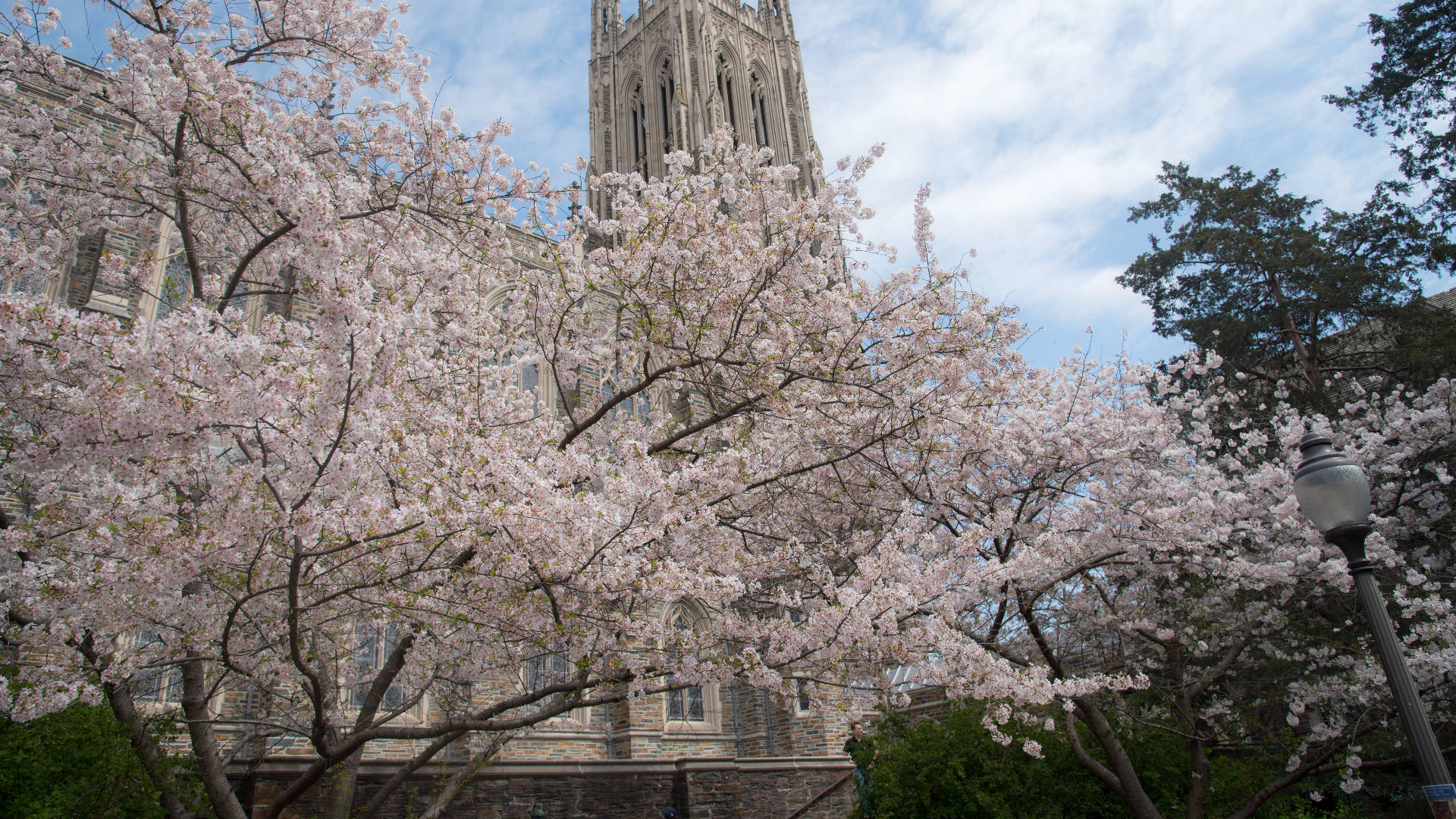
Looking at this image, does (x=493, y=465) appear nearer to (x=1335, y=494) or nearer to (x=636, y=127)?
(x=1335, y=494)

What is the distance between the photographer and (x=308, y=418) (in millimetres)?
5141

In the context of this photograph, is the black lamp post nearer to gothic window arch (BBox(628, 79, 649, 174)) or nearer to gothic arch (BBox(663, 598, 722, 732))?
gothic arch (BBox(663, 598, 722, 732))

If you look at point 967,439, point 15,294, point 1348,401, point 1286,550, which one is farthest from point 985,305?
point 1348,401

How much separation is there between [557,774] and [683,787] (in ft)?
6.18

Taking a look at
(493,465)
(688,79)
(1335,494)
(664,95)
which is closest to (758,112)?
(664,95)

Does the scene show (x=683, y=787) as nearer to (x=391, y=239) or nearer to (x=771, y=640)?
(x=771, y=640)

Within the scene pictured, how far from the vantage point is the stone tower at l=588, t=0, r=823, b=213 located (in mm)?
33688

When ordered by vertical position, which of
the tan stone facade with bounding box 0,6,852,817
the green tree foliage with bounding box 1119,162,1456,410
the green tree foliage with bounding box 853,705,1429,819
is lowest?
the green tree foliage with bounding box 853,705,1429,819

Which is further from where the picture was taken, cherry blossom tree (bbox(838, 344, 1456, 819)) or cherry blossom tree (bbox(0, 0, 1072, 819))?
cherry blossom tree (bbox(838, 344, 1456, 819))

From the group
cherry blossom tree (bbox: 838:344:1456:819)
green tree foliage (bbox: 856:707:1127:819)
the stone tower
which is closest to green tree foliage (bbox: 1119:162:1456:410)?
cherry blossom tree (bbox: 838:344:1456:819)

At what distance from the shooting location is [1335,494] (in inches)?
203

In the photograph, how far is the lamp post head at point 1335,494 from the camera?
16.7 ft

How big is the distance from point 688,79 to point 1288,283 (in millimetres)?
22210

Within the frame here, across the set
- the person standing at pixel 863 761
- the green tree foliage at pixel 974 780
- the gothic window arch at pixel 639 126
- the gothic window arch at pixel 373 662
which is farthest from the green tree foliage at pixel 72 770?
the gothic window arch at pixel 639 126
